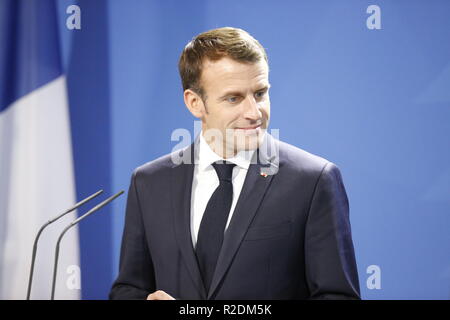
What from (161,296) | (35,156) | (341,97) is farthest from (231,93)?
(35,156)

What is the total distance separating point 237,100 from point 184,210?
402mm

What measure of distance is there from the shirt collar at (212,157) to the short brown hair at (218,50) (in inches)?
7.0

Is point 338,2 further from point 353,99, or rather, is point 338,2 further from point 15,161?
point 15,161

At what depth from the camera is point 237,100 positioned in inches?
73.5

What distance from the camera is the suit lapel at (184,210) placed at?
1781mm

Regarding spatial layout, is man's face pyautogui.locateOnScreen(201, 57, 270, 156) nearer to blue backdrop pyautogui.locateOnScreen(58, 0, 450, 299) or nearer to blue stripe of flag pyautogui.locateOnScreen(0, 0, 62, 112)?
blue backdrop pyautogui.locateOnScreen(58, 0, 450, 299)

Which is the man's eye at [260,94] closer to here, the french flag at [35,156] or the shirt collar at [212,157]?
the shirt collar at [212,157]

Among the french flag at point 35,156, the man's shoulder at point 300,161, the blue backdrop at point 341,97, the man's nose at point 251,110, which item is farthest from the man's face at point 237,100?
the french flag at point 35,156

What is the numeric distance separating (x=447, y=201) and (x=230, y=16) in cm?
131

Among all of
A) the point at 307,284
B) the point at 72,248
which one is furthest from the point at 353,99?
the point at 72,248

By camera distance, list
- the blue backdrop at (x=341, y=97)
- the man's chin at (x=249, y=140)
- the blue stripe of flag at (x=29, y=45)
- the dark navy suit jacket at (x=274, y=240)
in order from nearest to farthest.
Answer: the dark navy suit jacket at (x=274, y=240), the man's chin at (x=249, y=140), the blue backdrop at (x=341, y=97), the blue stripe of flag at (x=29, y=45)

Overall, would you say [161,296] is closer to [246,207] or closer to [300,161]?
[246,207]

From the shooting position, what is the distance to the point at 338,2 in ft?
8.45

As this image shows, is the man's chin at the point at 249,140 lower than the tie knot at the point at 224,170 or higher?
higher
